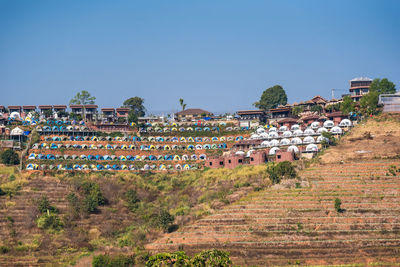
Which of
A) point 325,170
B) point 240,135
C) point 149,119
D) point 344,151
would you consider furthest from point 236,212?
point 149,119

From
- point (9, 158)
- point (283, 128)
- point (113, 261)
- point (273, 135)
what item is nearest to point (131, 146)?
point (9, 158)

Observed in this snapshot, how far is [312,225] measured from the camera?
63.8m

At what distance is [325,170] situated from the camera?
7431cm

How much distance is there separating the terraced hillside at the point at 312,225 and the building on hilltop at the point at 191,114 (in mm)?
40449

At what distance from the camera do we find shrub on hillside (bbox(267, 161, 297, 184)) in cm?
7206

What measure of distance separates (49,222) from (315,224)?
90.5ft

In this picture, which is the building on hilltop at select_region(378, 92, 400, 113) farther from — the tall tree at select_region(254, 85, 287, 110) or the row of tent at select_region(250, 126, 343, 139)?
Answer: the tall tree at select_region(254, 85, 287, 110)

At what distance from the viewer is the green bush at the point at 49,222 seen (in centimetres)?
6875

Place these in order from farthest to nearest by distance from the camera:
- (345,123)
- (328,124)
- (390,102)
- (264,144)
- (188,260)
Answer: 1. (390,102)
2. (328,124)
3. (345,123)
4. (264,144)
5. (188,260)

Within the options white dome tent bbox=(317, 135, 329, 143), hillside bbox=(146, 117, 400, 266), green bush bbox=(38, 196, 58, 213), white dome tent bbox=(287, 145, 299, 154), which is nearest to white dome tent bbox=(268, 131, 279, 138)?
white dome tent bbox=(317, 135, 329, 143)

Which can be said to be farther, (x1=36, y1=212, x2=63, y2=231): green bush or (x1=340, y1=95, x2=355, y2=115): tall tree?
(x1=340, y1=95, x2=355, y2=115): tall tree

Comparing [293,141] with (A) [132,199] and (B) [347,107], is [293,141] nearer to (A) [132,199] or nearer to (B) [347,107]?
(B) [347,107]

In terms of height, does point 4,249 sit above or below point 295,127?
below

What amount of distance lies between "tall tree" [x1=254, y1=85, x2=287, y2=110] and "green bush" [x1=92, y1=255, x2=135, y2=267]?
57328 mm
